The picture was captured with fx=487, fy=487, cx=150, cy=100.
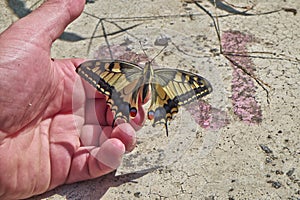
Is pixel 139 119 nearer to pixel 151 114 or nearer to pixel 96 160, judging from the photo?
pixel 151 114

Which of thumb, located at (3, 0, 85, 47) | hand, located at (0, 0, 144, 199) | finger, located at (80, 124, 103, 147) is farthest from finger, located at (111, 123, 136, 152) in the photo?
thumb, located at (3, 0, 85, 47)

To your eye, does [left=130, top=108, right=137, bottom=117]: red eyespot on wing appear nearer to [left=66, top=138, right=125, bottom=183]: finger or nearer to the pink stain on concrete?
[left=66, top=138, right=125, bottom=183]: finger

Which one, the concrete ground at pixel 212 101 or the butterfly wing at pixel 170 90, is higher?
the butterfly wing at pixel 170 90

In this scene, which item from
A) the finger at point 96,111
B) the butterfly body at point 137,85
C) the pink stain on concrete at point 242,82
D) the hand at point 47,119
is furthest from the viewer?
the pink stain on concrete at point 242,82

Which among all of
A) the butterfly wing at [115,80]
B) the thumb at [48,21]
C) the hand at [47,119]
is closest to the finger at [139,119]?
the hand at [47,119]

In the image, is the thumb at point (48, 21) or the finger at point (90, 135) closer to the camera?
the thumb at point (48, 21)

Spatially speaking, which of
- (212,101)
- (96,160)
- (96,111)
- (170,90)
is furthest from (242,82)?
(96,160)

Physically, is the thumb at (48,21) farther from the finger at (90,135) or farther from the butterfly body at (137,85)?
the finger at (90,135)
